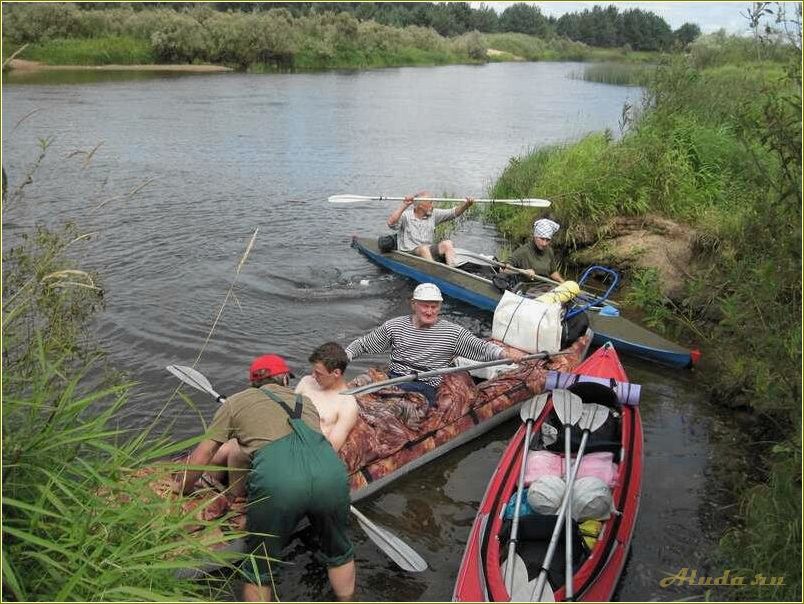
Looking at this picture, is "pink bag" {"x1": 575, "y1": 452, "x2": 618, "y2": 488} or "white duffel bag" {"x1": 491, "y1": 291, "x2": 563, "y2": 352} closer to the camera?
"pink bag" {"x1": 575, "y1": 452, "x2": 618, "y2": 488}

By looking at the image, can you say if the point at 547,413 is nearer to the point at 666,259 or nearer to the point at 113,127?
the point at 666,259

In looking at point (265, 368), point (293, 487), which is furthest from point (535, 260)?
point (293, 487)

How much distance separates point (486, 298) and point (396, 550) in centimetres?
561

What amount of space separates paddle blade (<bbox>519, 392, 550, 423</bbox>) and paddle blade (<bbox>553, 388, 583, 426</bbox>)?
0.44 feet

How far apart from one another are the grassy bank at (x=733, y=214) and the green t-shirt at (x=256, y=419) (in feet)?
9.54

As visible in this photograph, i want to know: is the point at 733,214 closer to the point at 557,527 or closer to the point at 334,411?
the point at 557,527

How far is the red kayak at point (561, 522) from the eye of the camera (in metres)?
4.63

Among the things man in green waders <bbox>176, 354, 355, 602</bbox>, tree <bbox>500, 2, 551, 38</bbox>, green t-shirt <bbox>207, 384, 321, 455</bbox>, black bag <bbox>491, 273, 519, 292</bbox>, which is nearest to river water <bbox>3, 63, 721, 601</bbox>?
black bag <bbox>491, 273, 519, 292</bbox>

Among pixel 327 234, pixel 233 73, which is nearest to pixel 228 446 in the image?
pixel 327 234

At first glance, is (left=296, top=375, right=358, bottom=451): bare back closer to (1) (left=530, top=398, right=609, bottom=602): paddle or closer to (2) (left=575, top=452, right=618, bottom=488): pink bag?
(1) (left=530, top=398, right=609, bottom=602): paddle

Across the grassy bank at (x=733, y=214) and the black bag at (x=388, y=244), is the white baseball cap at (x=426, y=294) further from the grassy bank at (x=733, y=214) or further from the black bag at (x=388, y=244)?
the black bag at (x=388, y=244)

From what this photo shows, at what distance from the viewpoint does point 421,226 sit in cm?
1187

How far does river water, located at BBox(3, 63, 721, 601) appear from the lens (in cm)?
616

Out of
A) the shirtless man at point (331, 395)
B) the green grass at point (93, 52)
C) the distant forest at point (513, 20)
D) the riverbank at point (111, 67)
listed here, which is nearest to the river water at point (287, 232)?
the shirtless man at point (331, 395)
